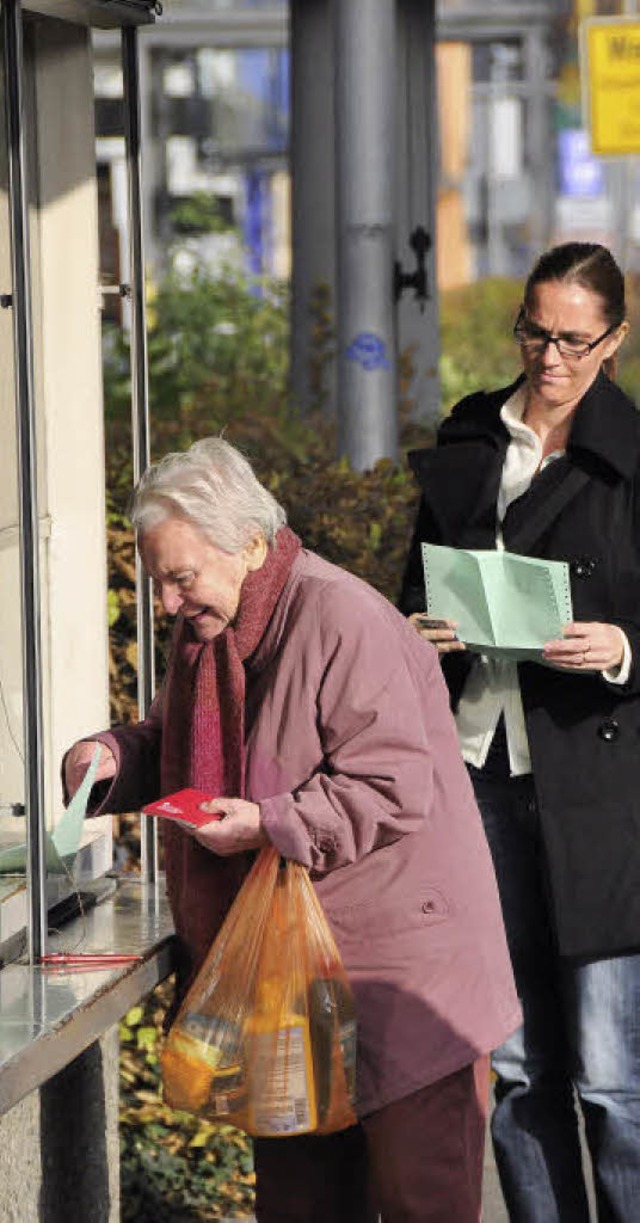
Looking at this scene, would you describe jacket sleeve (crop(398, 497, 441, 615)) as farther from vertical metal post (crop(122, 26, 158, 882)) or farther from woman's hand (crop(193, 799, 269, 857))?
woman's hand (crop(193, 799, 269, 857))

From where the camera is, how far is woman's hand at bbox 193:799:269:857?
3279mm

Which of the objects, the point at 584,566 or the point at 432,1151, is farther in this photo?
the point at 584,566

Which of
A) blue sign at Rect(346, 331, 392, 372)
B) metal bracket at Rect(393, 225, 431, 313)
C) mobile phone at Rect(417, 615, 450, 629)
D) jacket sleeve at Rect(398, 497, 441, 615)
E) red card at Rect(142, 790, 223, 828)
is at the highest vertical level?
metal bracket at Rect(393, 225, 431, 313)

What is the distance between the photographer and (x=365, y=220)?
6629mm

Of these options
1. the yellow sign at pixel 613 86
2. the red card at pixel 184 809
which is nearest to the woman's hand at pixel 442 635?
the red card at pixel 184 809

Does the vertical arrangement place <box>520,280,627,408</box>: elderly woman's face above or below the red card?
above

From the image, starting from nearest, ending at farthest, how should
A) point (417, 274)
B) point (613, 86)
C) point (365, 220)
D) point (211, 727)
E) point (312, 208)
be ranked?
point (211, 727) < point (365, 220) < point (417, 274) < point (613, 86) < point (312, 208)

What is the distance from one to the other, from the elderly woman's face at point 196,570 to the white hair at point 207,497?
0.05 feet

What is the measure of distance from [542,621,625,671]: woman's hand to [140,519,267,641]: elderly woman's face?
1.83 ft

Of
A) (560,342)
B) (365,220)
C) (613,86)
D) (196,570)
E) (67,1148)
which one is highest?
(613,86)

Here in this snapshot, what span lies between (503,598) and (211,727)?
57 cm

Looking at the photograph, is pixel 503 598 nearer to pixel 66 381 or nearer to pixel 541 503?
pixel 541 503

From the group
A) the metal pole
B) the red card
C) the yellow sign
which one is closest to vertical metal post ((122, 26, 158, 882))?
the red card

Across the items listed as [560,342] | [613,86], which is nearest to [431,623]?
[560,342]
